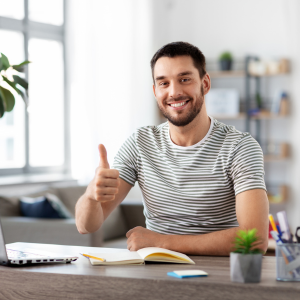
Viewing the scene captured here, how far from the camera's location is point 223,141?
1.78 m

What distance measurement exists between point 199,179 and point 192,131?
195 mm

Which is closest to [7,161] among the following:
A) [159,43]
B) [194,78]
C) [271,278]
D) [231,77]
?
[159,43]

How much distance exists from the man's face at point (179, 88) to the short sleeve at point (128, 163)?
19 centimetres

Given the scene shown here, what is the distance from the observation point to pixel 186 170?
1773 millimetres

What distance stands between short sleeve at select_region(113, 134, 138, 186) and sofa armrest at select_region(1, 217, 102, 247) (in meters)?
1.14

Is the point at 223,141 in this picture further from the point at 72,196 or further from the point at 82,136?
the point at 82,136

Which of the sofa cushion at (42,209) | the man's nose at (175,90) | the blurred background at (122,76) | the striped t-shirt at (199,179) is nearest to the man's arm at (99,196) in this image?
the striped t-shirt at (199,179)

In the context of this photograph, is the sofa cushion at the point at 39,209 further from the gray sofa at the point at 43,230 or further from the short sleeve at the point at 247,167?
the short sleeve at the point at 247,167

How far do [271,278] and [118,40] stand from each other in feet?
13.2

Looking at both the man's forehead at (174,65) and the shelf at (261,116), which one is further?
the shelf at (261,116)

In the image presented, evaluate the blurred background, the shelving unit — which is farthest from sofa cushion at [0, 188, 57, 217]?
the shelving unit

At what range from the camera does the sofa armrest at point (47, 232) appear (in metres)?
2.95

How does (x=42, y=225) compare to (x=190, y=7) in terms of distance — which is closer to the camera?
(x=42, y=225)

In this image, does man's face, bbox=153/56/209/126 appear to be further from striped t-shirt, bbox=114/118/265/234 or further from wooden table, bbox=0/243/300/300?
wooden table, bbox=0/243/300/300
